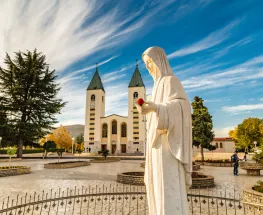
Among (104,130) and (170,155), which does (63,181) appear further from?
(104,130)

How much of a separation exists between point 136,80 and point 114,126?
14228 millimetres

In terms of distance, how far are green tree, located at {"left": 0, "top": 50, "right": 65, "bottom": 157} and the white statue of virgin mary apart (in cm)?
2905

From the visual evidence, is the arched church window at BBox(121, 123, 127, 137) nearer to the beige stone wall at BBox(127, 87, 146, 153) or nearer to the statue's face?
the beige stone wall at BBox(127, 87, 146, 153)

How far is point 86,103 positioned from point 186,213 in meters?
55.4

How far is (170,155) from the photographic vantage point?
A: 2.38 m

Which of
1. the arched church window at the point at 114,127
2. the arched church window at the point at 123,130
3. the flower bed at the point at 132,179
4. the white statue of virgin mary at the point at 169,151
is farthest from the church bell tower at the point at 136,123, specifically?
the white statue of virgin mary at the point at 169,151

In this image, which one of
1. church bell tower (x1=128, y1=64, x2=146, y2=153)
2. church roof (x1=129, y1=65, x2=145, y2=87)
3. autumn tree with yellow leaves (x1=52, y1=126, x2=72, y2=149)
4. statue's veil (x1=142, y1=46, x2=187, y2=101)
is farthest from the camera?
church roof (x1=129, y1=65, x2=145, y2=87)

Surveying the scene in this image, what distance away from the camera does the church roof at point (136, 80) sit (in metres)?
55.2

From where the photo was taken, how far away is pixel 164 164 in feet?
7.73

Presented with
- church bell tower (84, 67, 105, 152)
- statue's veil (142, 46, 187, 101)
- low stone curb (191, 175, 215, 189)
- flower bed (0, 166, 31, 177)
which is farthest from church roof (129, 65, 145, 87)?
statue's veil (142, 46, 187, 101)

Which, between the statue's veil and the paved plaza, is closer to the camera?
the statue's veil

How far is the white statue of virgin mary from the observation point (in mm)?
2285

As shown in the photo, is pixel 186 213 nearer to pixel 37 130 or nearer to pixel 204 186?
pixel 204 186

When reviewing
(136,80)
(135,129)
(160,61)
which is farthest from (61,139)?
(160,61)
